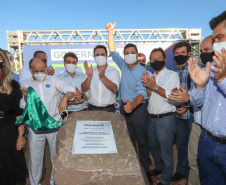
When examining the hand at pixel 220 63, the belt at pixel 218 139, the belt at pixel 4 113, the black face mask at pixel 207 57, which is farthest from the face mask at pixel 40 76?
the black face mask at pixel 207 57

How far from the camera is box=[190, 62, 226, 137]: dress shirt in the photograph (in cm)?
144

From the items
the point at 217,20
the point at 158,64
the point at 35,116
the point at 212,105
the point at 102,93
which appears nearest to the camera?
the point at 217,20

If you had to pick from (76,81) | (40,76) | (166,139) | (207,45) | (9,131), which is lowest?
(166,139)

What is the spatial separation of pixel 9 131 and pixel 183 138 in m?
2.66

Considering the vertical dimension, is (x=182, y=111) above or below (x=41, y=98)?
below

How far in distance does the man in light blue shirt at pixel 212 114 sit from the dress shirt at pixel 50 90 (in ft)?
4.93

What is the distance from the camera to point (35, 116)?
1903mm

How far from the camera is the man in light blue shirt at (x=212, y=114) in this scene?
1.41 metres

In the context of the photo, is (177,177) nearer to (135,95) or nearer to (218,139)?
(135,95)

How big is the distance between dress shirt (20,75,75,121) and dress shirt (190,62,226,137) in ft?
4.96

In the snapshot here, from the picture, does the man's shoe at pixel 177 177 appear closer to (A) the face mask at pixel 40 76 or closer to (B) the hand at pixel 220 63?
(B) the hand at pixel 220 63

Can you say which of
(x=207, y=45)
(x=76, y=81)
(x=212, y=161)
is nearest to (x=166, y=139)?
(x=212, y=161)

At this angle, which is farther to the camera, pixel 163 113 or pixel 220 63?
pixel 163 113

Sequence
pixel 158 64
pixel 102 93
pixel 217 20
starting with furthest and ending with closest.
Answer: pixel 102 93 < pixel 158 64 < pixel 217 20
